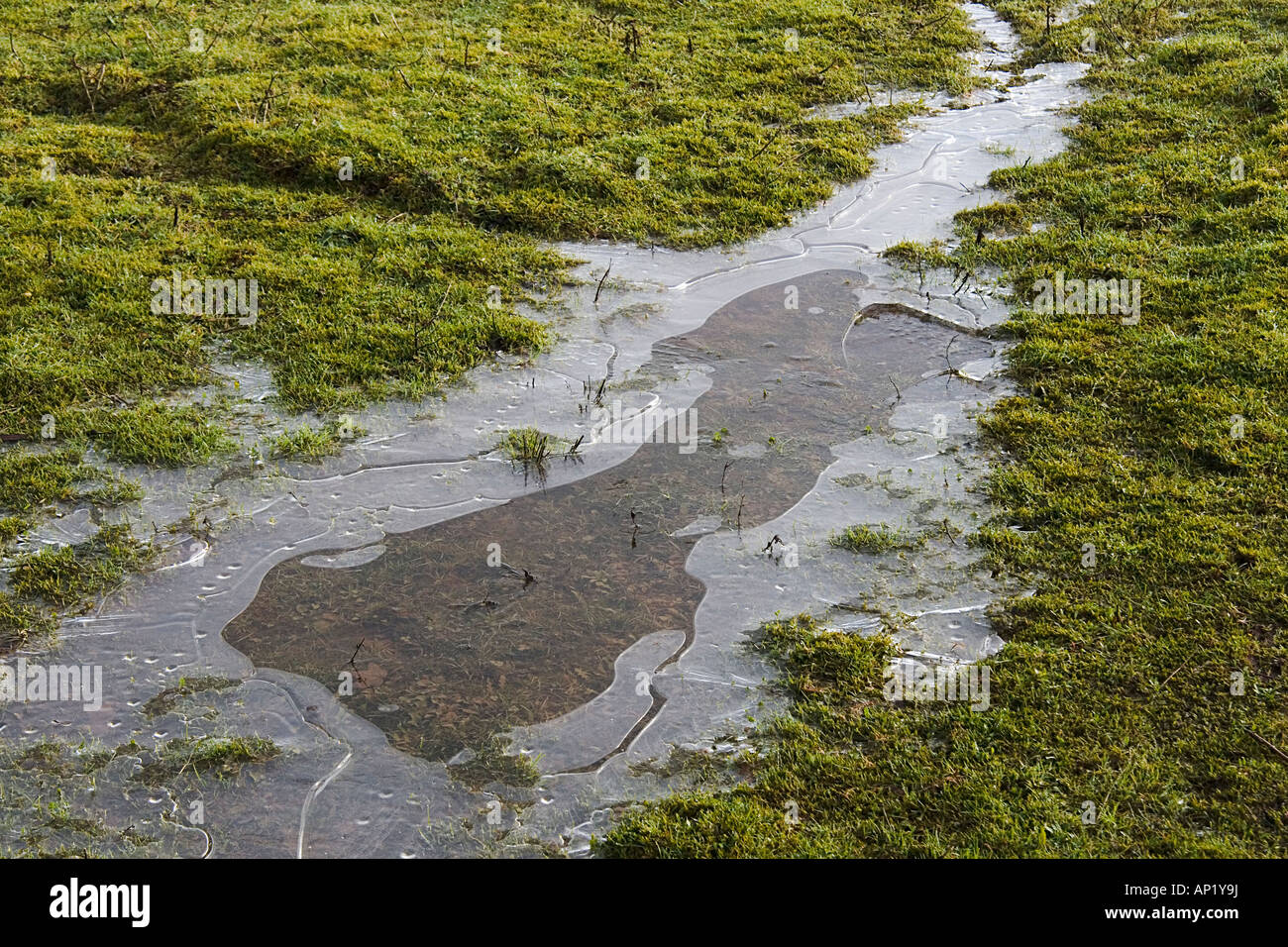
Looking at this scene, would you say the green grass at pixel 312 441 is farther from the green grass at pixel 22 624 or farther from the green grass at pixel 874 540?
the green grass at pixel 874 540

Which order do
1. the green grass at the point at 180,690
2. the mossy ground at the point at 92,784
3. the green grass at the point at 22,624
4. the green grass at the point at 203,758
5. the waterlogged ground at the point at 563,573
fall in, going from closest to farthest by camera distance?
the mossy ground at the point at 92,784, the green grass at the point at 203,758, the green grass at the point at 180,690, the waterlogged ground at the point at 563,573, the green grass at the point at 22,624

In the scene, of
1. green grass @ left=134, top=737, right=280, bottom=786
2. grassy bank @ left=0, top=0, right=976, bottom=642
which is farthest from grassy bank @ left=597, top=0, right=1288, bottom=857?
grassy bank @ left=0, top=0, right=976, bottom=642

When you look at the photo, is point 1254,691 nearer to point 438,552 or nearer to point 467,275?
point 438,552

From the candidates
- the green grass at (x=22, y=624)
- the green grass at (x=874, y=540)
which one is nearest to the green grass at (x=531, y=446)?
the green grass at (x=874, y=540)

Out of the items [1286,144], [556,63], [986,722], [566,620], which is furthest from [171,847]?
[1286,144]

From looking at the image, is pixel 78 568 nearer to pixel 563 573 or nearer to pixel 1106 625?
pixel 563 573
